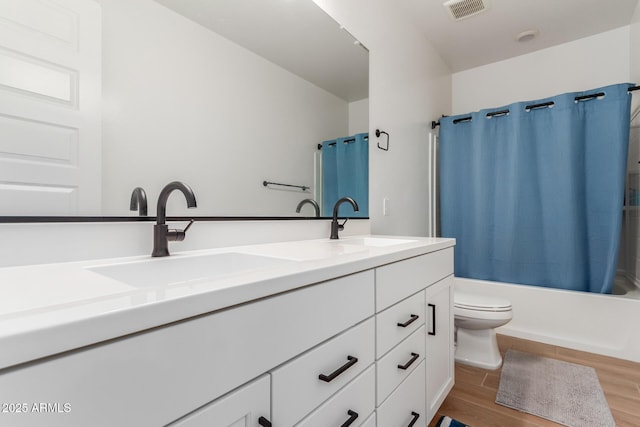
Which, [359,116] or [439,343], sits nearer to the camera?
[439,343]

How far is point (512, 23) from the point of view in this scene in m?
2.38

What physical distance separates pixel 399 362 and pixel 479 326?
1101mm

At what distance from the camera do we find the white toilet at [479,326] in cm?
180

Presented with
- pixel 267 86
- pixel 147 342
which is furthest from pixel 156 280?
pixel 267 86

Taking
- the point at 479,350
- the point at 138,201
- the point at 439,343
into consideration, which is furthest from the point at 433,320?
the point at 138,201

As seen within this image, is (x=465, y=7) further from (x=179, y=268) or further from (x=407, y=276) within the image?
(x=179, y=268)

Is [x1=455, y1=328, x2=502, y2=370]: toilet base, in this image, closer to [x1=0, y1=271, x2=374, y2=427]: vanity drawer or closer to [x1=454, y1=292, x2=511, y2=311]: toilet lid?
[x1=454, y1=292, x2=511, y2=311]: toilet lid

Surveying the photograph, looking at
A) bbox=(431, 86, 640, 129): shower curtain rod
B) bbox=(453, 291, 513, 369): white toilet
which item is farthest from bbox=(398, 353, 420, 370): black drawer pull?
bbox=(431, 86, 640, 129): shower curtain rod

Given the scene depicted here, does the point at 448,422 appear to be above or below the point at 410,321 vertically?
below

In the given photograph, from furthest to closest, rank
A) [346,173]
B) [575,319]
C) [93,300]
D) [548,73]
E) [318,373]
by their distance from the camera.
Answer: [548,73]
[575,319]
[346,173]
[318,373]
[93,300]

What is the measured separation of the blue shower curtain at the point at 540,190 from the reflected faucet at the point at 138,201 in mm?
2430

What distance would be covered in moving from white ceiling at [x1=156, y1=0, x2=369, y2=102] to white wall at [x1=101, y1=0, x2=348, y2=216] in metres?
0.05

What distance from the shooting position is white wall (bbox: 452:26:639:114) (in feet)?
8.22

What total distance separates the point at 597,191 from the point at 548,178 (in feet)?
0.95
